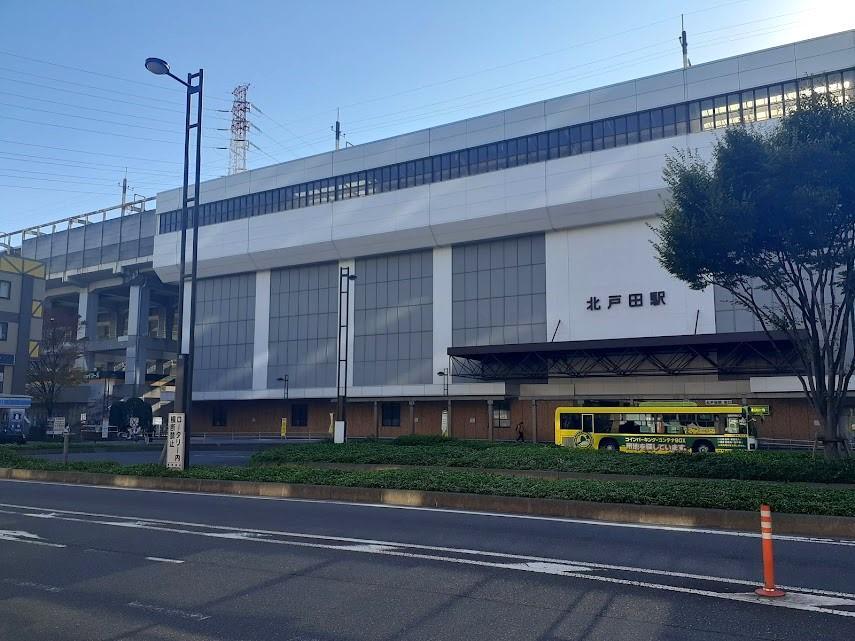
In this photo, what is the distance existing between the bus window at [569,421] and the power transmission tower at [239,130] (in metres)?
72.8

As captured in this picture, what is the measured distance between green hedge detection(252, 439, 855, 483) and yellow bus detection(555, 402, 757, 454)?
9060 millimetres

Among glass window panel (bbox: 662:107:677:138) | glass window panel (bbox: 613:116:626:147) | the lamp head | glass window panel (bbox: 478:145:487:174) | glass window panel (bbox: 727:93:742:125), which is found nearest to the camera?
the lamp head

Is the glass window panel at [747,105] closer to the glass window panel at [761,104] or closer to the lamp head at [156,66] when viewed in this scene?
the glass window panel at [761,104]

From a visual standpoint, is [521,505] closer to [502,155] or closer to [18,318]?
[502,155]

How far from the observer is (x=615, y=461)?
811 inches

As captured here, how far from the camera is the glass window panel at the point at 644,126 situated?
142 ft

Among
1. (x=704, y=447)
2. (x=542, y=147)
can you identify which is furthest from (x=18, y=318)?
(x=704, y=447)

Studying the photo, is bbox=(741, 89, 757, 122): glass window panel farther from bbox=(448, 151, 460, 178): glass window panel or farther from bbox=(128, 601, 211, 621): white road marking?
bbox=(128, 601, 211, 621): white road marking

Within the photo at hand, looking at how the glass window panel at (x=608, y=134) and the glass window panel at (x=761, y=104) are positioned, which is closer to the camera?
the glass window panel at (x=761, y=104)

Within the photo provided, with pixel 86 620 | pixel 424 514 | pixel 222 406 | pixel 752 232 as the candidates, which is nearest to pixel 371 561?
pixel 86 620

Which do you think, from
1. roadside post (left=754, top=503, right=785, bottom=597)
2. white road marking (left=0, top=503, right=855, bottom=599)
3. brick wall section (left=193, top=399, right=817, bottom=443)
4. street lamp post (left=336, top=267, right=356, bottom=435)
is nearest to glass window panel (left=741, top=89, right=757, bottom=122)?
brick wall section (left=193, top=399, right=817, bottom=443)

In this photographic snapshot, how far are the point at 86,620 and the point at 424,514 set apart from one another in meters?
7.85

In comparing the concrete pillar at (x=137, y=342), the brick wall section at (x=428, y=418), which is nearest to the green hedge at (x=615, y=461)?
the brick wall section at (x=428, y=418)

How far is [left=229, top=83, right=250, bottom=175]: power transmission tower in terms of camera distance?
94.8 m
